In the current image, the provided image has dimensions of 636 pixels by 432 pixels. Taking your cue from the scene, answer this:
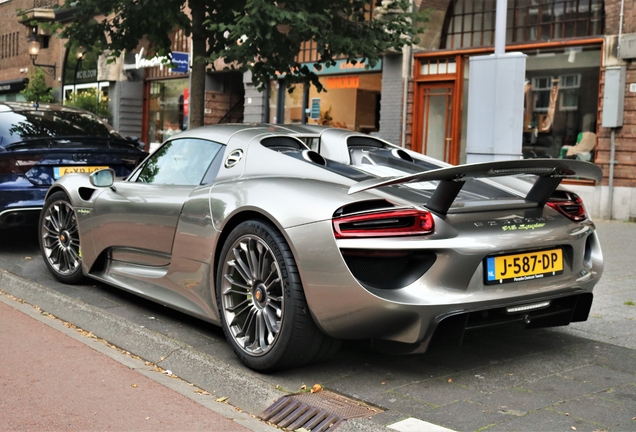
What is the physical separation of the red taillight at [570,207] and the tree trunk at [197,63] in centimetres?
633

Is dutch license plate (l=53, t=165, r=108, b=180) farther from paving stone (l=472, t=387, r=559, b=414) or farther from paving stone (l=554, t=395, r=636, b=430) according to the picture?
paving stone (l=554, t=395, r=636, b=430)

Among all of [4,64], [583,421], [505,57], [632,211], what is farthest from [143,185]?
[4,64]

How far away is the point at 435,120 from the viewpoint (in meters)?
16.6

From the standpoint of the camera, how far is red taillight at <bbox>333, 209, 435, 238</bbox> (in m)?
3.92

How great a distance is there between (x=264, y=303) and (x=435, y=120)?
12.7 m

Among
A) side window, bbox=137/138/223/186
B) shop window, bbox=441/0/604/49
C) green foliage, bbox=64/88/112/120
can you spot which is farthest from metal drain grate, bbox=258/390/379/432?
green foliage, bbox=64/88/112/120

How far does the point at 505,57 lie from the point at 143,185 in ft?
12.7

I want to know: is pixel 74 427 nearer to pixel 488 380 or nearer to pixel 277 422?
pixel 277 422

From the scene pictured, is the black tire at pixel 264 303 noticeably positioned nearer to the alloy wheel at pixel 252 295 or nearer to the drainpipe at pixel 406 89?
the alloy wheel at pixel 252 295

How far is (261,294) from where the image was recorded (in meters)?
4.32

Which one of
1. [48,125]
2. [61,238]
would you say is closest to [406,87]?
[48,125]

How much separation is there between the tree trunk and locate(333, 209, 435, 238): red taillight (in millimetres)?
6601

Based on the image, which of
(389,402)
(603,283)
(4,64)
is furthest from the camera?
(4,64)

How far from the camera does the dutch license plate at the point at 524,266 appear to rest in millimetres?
4062
